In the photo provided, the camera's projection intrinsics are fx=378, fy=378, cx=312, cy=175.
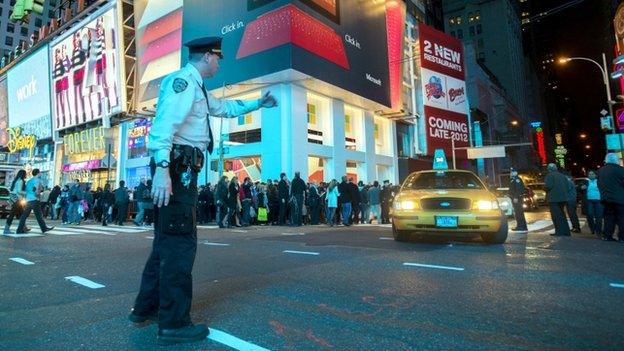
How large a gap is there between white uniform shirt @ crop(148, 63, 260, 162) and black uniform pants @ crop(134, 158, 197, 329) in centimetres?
21

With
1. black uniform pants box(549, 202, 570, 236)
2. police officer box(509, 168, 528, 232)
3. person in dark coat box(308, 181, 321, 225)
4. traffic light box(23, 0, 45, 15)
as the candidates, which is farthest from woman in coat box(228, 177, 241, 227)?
traffic light box(23, 0, 45, 15)

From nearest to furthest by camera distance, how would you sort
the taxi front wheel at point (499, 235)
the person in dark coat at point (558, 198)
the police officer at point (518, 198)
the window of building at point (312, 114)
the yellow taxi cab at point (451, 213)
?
the yellow taxi cab at point (451, 213)
the taxi front wheel at point (499, 235)
the person in dark coat at point (558, 198)
the police officer at point (518, 198)
the window of building at point (312, 114)

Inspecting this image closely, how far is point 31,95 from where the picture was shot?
40188mm

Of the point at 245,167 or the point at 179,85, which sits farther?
the point at 245,167

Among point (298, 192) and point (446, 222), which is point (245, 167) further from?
point (446, 222)

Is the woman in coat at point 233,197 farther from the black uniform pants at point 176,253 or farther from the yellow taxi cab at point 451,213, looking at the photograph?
the black uniform pants at point 176,253

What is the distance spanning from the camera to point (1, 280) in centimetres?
445

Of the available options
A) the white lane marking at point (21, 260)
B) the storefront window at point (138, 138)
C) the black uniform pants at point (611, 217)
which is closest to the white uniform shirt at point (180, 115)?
the white lane marking at point (21, 260)

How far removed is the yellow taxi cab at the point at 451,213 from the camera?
7.27 m

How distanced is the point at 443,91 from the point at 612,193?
29419mm

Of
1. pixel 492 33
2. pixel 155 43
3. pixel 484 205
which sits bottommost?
pixel 484 205

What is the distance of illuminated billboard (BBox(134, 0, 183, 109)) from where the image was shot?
89.1 feet

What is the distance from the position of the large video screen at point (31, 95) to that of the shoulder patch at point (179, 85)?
143 feet

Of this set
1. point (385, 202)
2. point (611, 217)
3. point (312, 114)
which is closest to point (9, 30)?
point (312, 114)
